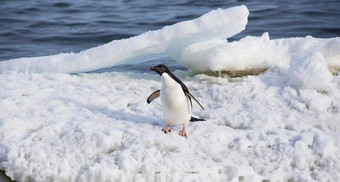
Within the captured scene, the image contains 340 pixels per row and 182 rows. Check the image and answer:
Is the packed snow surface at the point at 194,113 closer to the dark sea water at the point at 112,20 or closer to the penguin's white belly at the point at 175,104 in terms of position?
the penguin's white belly at the point at 175,104

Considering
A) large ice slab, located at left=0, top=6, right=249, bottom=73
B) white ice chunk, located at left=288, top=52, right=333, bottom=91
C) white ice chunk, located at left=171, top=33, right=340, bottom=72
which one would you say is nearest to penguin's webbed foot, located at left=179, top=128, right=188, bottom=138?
white ice chunk, located at left=288, top=52, right=333, bottom=91

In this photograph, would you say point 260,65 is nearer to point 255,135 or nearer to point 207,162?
point 255,135

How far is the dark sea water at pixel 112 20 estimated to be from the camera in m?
9.54

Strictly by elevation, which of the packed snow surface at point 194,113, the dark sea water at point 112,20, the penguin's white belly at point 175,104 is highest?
the penguin's white belly at point 175,104

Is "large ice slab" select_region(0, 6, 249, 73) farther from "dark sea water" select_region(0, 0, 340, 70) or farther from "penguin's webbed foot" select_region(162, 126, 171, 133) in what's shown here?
"dark sea water" select_region(0, 0, 340, 70)

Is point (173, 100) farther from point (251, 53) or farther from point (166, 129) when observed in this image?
point (251, 53)

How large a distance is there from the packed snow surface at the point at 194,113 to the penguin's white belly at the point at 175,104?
0.12 m

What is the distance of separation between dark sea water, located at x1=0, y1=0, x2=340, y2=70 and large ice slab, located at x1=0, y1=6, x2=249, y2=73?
3.40 m

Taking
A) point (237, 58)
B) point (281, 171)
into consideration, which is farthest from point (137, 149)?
point (237, 58)

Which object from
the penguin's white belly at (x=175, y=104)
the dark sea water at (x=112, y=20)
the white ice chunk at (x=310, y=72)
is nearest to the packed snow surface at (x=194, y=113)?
the white ice chunk at (x=310, y=72)

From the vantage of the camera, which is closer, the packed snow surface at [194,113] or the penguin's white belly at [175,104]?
the packed snow surface at [194,113]

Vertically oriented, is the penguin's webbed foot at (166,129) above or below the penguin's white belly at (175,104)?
below

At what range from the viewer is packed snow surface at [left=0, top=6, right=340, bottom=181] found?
11.7 feet

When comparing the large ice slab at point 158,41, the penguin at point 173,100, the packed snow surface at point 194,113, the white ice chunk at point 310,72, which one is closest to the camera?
the packed snow surface at point 194,113
